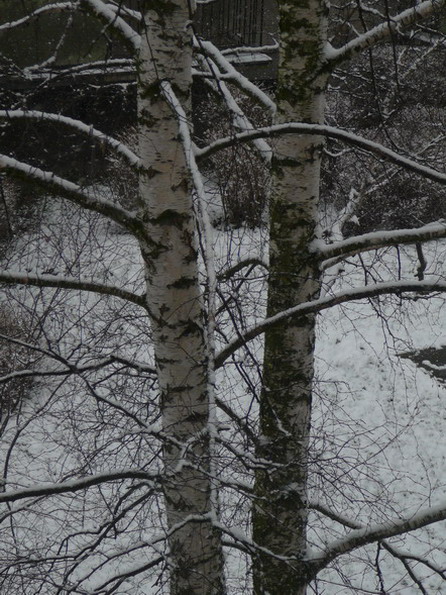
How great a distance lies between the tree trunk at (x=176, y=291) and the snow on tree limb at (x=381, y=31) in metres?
0.93

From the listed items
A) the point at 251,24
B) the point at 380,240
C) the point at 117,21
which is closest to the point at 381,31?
the point at 380,240

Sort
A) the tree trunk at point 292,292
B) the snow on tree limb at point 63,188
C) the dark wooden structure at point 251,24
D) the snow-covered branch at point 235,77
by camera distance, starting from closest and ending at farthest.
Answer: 1. the snow on tree limb at point 63,188
2. the tree trunk at point 292,292
3. the snow-covered branch at point 235,77
4. the dark wooden structure at point 251,24

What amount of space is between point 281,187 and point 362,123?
10653 millimetres

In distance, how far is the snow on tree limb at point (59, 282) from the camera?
318cm

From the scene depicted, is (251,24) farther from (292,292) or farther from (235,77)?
(292,292)

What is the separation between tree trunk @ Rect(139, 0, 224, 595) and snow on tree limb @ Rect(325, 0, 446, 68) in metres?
0.93

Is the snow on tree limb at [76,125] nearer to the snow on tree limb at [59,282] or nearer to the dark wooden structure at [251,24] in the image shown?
the snow on tree limb at [59,282]

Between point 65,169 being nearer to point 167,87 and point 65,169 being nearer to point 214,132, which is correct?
point 214,132

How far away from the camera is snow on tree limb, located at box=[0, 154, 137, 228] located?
9.61 ft

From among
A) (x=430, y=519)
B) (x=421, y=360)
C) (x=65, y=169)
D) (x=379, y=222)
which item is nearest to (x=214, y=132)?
(x=65, y=169)

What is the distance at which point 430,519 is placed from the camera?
3584 mm

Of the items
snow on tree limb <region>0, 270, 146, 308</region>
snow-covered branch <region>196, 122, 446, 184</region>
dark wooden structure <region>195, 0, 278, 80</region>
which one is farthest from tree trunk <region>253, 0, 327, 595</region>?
dark wooden structure <region>195, 0, 278, 80</region>

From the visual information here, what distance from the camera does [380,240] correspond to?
3.20 meters

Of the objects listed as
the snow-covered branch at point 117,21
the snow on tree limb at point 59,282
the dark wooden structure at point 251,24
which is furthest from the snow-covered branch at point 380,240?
the dark wooden structure at point 251,24
